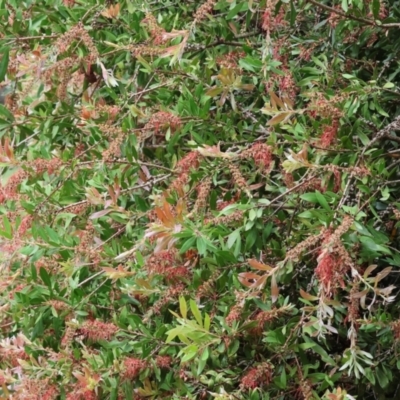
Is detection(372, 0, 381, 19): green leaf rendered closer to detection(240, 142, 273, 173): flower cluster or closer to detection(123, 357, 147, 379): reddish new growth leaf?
detection(240, 142, 273, 173): flower cluster

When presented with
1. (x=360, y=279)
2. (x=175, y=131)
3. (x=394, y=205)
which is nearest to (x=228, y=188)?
(x=175, y=131)

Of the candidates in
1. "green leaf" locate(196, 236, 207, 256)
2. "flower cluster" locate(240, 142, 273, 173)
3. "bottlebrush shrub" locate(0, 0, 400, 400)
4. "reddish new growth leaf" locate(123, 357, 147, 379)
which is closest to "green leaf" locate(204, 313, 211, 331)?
"bottlebrush shrub" locate(0, 0, 400, 400)

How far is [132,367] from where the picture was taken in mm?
1662

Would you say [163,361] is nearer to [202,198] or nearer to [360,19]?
[202,198]

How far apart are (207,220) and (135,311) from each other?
0.44 metres

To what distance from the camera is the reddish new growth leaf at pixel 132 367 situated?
1665 mm

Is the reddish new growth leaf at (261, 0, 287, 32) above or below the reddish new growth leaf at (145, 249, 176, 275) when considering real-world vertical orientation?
above

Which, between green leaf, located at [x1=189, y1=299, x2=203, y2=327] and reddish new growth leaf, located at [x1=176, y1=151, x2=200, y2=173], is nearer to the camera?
green leaf, located at [x1=189, y1=299, x2=203, y2=327]

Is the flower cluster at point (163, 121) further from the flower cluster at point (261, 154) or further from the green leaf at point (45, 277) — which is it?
the green leaf at point (45, 277)

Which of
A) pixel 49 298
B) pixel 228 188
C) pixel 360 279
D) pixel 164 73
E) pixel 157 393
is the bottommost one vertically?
pixel 157 393

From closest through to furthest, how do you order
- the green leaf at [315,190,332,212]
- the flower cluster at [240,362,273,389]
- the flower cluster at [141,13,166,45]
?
the green leaf at [315,190,332,212] < the flower cluster at [240,362,273,389] < the flower cluster at [141,13,166,45]

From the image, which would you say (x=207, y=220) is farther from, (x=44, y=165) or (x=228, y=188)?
(x=44, y=165)

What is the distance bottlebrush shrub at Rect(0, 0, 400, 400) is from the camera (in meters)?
1.55

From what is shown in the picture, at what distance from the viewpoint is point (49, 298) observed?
1.80 metres
